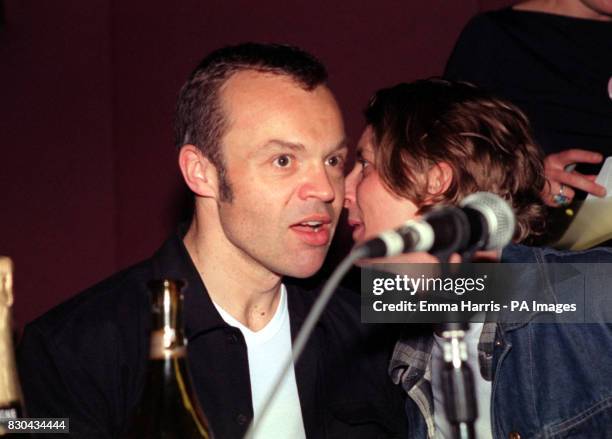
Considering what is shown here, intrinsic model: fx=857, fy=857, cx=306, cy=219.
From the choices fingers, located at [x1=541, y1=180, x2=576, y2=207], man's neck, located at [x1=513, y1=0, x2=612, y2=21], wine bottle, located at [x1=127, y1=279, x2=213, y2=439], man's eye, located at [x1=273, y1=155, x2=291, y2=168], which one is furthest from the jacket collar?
man's neck, located at [x1=513, y1=0, x2=612, y2=21]

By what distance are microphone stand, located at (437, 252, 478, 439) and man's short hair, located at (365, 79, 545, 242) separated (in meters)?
0.96

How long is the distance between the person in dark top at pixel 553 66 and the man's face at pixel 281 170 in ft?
2.41

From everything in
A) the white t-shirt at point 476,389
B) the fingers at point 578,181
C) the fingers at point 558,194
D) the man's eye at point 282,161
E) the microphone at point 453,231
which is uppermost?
the man's eye at point 282,161

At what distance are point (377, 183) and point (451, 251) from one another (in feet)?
3.53

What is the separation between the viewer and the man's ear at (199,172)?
6.63ft

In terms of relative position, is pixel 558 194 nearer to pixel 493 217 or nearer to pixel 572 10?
pixel 572 10

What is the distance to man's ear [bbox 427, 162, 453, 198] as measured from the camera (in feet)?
7.03

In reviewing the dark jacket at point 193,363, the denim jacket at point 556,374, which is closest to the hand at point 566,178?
the denim jacket at point 556,374

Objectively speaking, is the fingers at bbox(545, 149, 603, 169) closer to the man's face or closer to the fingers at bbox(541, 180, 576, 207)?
the fingers at bbox(541, 180, 576, 207)

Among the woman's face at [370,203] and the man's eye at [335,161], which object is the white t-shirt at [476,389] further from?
the man's eye at [335,161]

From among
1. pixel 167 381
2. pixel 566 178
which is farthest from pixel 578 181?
pixel 167 381

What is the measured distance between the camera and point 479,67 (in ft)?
8.34

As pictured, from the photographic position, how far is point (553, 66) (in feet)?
8.13

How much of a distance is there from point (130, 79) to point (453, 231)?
85.3 inches
